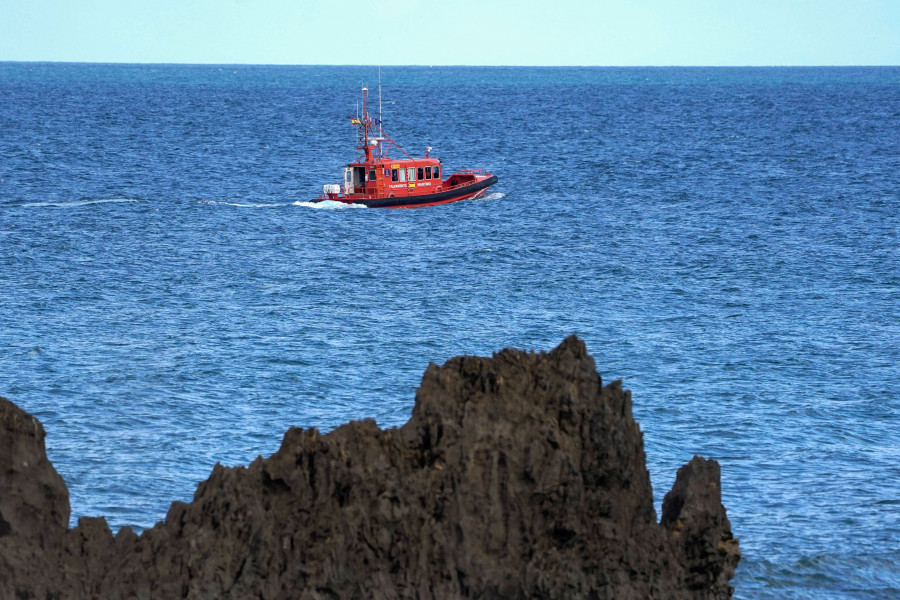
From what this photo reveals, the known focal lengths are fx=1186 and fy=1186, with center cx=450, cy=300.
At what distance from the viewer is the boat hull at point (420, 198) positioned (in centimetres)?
5019

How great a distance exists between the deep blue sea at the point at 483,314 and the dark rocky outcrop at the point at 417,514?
4989 millimetres

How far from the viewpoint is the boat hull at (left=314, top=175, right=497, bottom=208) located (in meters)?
50.2

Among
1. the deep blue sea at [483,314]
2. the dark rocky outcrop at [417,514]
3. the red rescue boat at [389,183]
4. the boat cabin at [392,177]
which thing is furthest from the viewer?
the boat cabin at [392,177]

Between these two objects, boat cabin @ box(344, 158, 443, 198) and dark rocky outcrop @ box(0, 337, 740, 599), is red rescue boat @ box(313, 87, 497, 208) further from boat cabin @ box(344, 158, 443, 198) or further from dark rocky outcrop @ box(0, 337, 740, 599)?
dark rocky outcrop @ box(0, 337, 740, 599)

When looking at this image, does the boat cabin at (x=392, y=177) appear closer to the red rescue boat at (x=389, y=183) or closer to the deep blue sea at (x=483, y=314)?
the red rescue boat at (x=389, y=183)

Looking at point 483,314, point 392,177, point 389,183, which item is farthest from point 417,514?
point 392,177

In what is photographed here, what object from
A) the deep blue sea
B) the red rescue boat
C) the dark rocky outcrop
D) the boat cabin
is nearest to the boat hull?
the red rescue boat

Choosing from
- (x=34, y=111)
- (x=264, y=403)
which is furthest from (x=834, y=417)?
(x=34, y=111)

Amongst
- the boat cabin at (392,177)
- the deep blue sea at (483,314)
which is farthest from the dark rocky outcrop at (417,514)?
the boat cabin at (392,177)

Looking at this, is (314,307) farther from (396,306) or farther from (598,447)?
(598,447)

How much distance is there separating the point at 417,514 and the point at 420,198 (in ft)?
139

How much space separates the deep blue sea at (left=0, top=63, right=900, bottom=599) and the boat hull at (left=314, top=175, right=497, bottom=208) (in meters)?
0.51

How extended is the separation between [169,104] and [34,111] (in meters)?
25.7

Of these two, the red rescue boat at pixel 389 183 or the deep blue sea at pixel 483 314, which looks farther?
the red rescue boat at pixel 389 183
